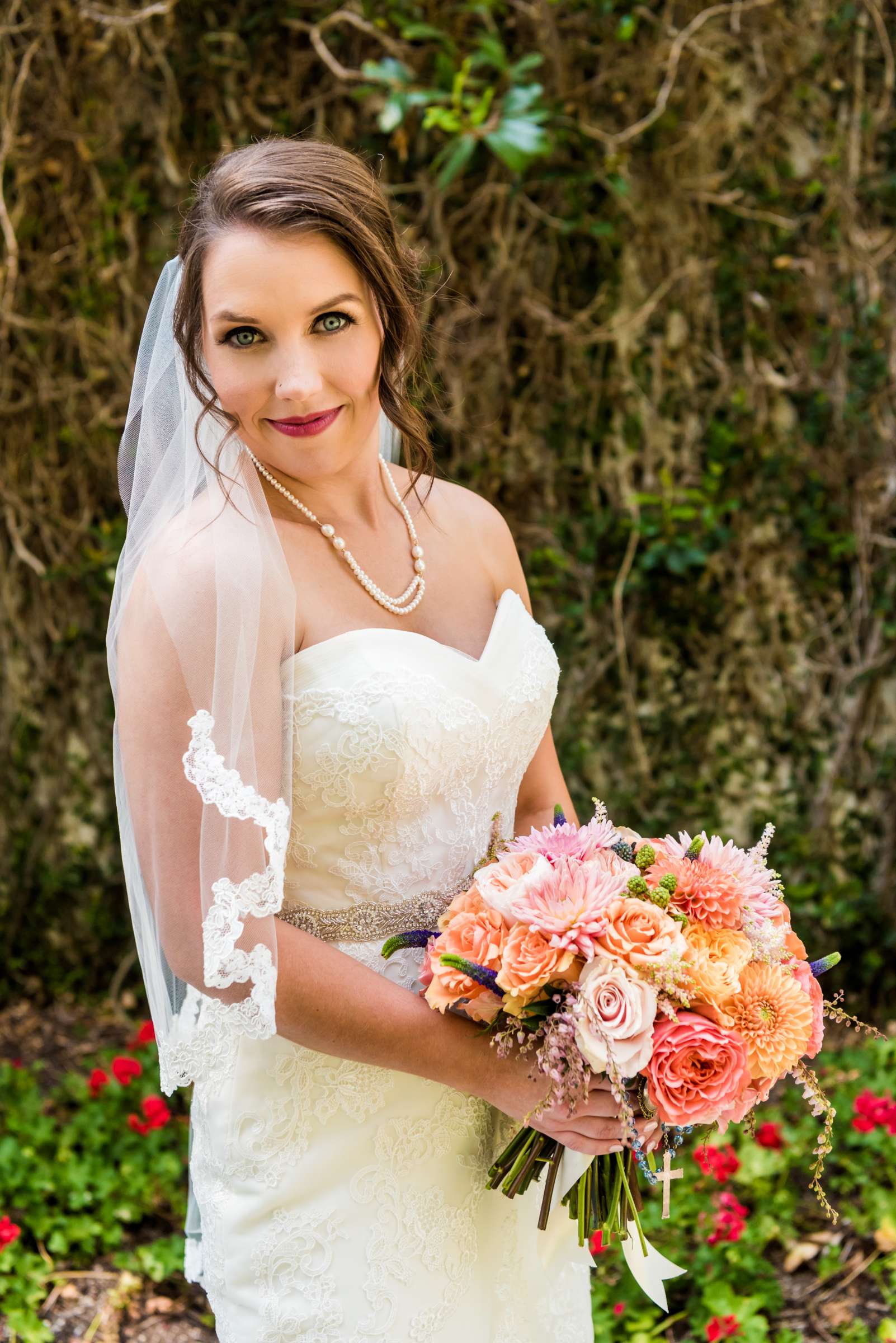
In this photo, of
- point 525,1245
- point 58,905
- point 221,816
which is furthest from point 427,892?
point 58,905

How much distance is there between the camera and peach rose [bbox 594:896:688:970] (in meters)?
1.51

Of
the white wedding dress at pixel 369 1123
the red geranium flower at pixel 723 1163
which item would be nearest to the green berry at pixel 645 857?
the white wedding dress at pixel 369 1123

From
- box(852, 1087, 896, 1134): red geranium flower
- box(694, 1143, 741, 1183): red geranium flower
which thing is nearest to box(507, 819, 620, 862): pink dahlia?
box(694, 1143, 741, 1183): red geranium flower

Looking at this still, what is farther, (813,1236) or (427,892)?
(813,1236)

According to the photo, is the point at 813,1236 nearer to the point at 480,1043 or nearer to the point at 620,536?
the point at 480,1043

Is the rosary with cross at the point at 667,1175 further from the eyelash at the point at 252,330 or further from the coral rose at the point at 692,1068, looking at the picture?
the eyelash at the point at 252,330

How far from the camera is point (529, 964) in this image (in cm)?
151

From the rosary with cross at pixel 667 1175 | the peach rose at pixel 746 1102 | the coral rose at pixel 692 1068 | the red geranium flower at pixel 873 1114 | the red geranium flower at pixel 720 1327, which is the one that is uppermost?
the coral rose at pixel 692 1068

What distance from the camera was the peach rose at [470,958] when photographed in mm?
1575

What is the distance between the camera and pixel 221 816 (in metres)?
1.55

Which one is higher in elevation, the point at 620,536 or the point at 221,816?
the point at 221,816

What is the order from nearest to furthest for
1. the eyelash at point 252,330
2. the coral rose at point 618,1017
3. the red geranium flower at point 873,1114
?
1. the coral rose at point 618,1017
2. the eyelash at point 252,330
3. the red geranium flower at point 873,1114

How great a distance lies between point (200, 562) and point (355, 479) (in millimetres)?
494
